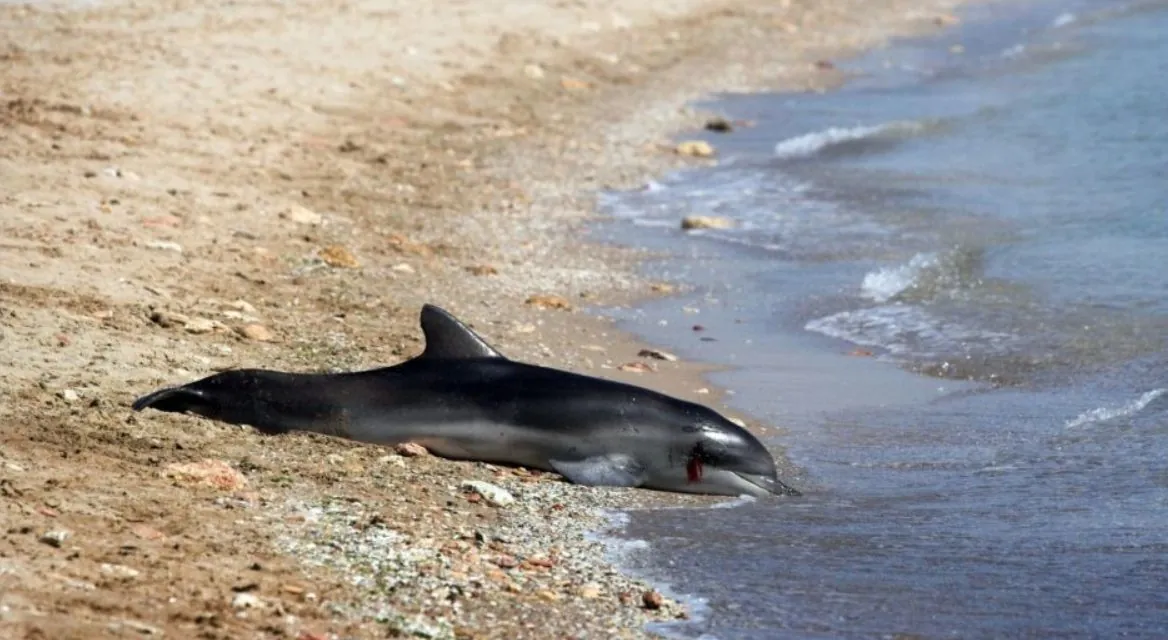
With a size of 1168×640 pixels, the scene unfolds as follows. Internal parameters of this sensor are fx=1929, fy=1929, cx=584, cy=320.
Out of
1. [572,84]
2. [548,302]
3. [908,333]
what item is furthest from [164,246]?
[572,84]

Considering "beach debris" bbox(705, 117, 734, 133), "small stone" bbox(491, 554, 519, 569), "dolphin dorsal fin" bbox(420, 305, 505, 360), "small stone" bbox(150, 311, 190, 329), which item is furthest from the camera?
"beach debris" bbox(705, 117, 734, 133)

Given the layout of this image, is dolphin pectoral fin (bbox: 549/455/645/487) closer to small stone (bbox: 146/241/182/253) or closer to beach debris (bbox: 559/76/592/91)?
small stone (bbox: 146/241/182/253)

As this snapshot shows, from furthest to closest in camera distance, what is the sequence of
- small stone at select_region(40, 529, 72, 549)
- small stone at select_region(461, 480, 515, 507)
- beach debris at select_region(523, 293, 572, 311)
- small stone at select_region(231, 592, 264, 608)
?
beach debris at select_region(523, 293, 572, 311) → small stone at select_region(461, 480, 515, 507) → small stone at select_region(40, 529, 72, 549) → small stone at select_region(231, 592, 264, 608)

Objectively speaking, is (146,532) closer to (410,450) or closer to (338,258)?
(410,450)

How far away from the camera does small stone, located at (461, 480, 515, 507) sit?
781cm

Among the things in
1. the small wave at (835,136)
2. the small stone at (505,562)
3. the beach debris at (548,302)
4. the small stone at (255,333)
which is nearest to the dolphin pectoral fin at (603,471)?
the small stone at (505,562)

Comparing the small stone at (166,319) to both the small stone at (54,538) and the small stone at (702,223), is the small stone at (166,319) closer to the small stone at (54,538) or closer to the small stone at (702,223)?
the small stone at (54,538)

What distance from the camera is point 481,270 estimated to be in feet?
42.9

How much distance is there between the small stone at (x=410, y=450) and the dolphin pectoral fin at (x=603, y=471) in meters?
0.58

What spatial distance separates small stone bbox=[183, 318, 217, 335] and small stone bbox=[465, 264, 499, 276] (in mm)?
3220

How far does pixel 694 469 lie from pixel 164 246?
440 cm

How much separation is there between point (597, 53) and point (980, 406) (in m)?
16.4

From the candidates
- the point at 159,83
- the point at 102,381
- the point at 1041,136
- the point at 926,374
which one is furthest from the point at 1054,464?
the point at 1041,136

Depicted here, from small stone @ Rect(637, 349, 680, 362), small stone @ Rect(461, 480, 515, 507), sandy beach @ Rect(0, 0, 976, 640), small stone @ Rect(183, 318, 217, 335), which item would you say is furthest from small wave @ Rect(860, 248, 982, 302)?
small stone @ Rect(461, 480, 515, 507)
